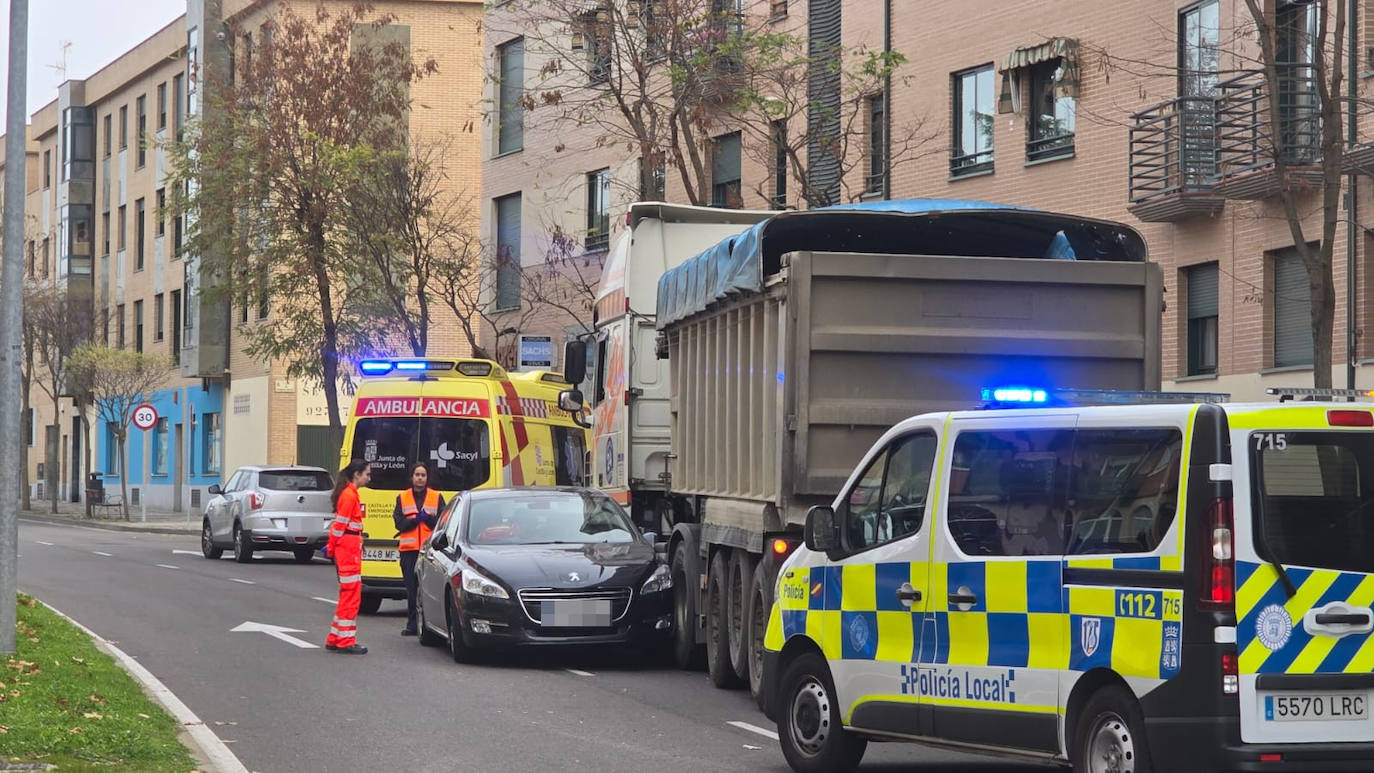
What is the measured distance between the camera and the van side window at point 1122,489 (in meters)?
7.56

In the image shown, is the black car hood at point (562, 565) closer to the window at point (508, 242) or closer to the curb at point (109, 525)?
the window at point (508, 242)

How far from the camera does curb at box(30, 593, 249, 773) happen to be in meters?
9.80

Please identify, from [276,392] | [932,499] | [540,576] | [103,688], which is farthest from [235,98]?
[932,499]

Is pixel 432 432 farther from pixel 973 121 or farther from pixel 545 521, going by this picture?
pixel 973 121

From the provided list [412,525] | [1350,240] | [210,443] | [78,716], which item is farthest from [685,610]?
[210,443]

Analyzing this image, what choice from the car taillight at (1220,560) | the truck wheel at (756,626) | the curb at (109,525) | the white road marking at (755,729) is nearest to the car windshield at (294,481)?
the curb at (109,525)

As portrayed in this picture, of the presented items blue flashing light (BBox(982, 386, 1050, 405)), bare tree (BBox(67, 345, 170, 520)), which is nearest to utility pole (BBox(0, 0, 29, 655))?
blue flashing light (BBox(982, 386, 1050, 405))

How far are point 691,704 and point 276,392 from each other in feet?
140

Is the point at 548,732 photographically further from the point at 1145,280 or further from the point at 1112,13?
the point at 1112,13

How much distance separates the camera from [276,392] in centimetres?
5425

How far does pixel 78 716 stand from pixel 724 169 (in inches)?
931

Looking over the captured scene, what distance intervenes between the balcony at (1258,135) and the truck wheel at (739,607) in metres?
8.13

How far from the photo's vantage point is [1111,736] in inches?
303

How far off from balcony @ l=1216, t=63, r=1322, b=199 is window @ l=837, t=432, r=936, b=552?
35.2 feet
